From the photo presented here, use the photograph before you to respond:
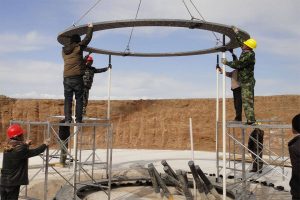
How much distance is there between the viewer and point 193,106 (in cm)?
2614

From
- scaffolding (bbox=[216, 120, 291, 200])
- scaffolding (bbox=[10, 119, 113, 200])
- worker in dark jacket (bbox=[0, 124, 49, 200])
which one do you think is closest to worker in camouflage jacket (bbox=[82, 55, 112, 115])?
scaffolding (bbox=[10, 119, 113, 200])

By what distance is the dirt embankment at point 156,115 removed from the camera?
2486 centimetres

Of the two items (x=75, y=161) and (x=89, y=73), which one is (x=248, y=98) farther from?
(x=89, y=73)

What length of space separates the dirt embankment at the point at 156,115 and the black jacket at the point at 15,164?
59.5 ft

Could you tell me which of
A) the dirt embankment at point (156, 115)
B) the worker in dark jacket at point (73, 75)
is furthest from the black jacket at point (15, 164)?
the dirt embankment at point (156, 115)

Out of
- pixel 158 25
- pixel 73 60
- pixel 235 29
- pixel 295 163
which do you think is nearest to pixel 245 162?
pixel 235 29

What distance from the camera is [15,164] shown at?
6.84m

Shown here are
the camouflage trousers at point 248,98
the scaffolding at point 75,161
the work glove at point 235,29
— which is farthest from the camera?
the work glove at point 235,29

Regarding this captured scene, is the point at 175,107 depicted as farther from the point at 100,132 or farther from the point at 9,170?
the point at 9,170

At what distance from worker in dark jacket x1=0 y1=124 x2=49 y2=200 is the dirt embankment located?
18.1 metres

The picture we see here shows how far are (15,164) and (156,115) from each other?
64.1 ft

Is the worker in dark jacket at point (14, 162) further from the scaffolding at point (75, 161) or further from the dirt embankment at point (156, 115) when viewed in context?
the dirt embankment at point (156, 115)

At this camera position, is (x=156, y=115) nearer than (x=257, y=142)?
No

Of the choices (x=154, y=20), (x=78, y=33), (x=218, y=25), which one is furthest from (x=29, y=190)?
(x=218, y=25)
